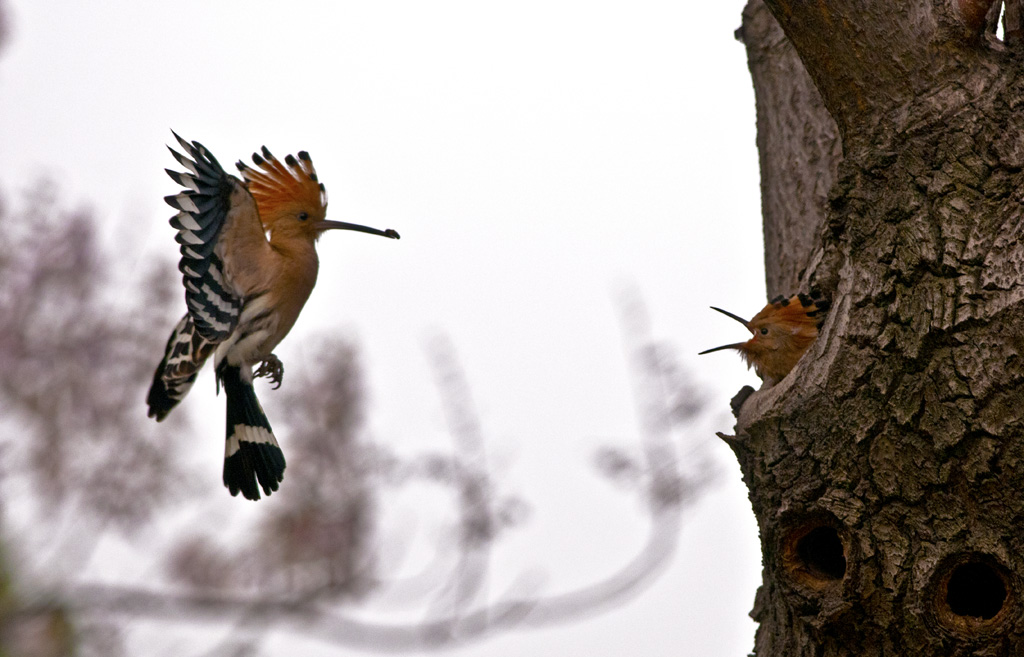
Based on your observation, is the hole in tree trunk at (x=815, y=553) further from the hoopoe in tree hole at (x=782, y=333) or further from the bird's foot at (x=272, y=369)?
the bird's foot at (x=272, y=369)

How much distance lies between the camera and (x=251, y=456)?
9.62 feet

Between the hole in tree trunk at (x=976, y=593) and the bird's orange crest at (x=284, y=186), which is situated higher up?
the bird's orange crest at (x=284, y=186)

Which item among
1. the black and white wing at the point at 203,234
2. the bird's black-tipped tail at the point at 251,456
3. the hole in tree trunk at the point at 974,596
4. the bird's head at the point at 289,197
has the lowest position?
the hole in tree trunk at the point at 974,596

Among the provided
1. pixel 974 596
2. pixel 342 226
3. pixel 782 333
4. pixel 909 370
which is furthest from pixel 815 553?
pixel 342 226

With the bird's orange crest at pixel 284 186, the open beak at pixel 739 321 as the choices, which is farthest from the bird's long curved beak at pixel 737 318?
the bird's orange crest at pixel 284 186

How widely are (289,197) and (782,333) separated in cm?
136

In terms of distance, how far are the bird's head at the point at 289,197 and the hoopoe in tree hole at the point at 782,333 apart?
114cm

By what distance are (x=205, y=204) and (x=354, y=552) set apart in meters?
2.54

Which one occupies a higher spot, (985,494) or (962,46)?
(962,46)

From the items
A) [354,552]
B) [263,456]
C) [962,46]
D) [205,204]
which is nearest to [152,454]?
[354,552]

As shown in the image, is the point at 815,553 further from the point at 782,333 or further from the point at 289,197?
the point at 289,197

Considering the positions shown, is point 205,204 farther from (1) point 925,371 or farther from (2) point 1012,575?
(2) point 1012,575

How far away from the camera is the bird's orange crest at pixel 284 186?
9.61ft

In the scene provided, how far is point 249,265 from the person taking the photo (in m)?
2.79
